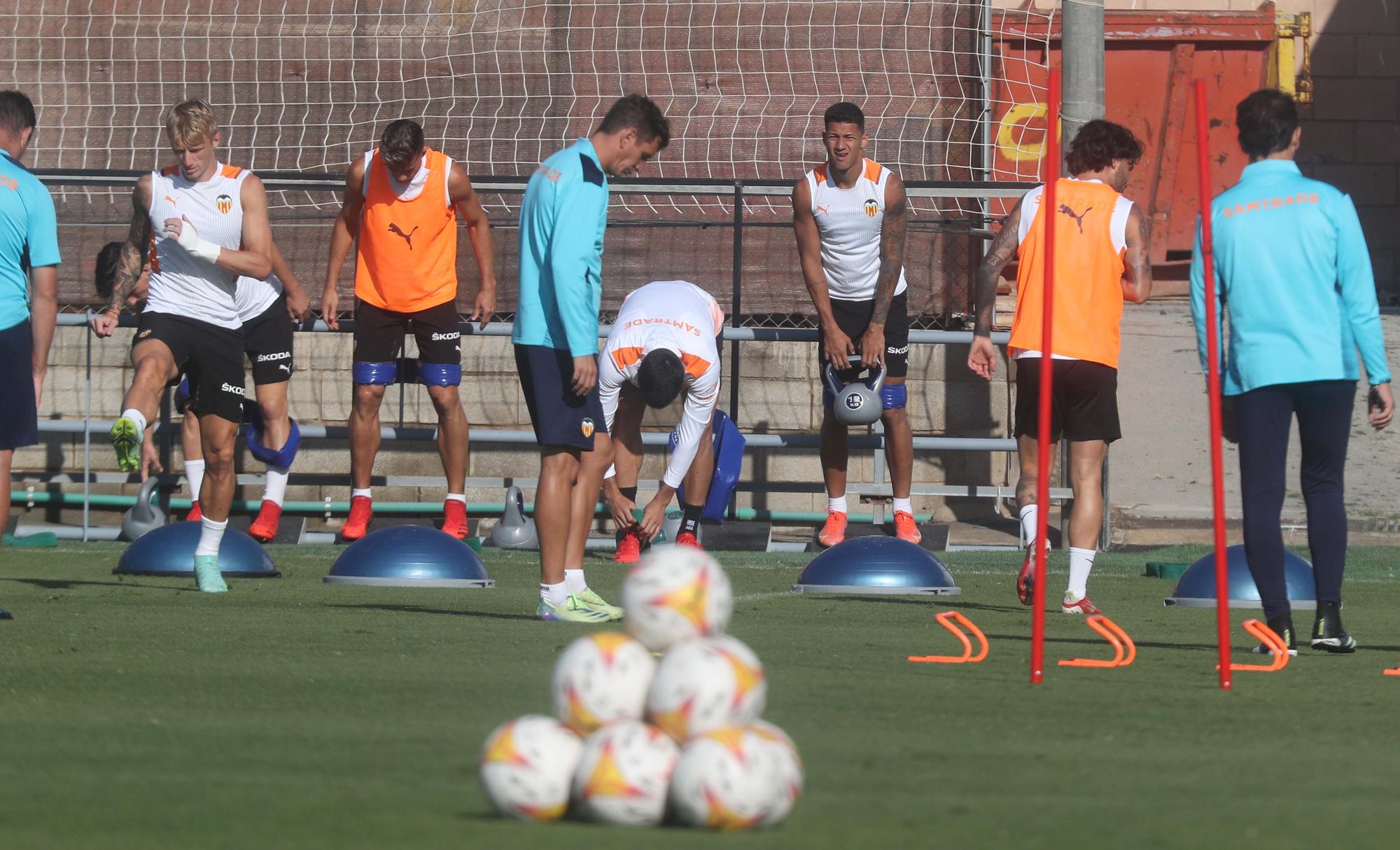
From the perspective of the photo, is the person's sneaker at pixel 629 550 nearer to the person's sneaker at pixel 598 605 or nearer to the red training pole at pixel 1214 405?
the person's sneaker at pixel 598 605

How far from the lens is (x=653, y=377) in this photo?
28.6 feet

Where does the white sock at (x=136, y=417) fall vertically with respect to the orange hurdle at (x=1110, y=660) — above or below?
above

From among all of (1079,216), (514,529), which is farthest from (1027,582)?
(514,529)

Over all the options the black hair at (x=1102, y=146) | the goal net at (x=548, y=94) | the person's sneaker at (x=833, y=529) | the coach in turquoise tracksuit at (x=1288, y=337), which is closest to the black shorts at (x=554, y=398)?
the coach in turquoise tracksuit at (x=1288, y=337)

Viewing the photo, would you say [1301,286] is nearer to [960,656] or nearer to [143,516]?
[960,656]

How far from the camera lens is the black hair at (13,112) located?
662cm

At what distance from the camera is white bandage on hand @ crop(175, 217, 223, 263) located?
7551 millimetres

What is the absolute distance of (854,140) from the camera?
9.73 metres

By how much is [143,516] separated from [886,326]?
4459 mm

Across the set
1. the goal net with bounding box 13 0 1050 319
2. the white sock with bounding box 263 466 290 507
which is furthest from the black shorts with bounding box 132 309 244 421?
the goal net with bounding box 13 0 1050 319

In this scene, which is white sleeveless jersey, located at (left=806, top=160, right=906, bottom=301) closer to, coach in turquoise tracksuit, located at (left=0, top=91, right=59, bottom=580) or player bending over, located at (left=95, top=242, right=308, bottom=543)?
player bending over, located at (left=95, top=242, right=308, bottom=543)

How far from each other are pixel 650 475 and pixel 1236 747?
8053 millimetres

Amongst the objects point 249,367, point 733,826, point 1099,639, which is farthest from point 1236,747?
point 249,367

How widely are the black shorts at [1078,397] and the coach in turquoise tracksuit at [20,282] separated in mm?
3737
